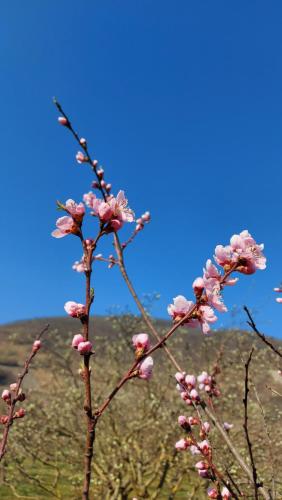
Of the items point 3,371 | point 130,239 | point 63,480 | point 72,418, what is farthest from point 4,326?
point 130,239

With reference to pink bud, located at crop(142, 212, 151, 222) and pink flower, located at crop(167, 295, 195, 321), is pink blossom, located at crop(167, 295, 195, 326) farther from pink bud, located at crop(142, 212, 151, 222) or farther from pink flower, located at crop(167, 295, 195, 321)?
pink bud, located at crop(142, 212, 151, 222)

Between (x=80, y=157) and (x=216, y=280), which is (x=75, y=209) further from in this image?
(x=80, y=157)

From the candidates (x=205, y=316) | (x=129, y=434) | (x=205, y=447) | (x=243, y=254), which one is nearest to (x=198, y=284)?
(x=205, y=316)

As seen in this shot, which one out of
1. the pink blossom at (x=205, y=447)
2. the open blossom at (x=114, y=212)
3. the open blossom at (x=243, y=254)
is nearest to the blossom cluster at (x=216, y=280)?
the open blossom at (x=243, y=254)

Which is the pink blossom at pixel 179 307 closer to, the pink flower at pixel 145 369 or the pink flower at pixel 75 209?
the pink flower at pixel 145 369

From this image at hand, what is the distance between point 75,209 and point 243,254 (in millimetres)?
639

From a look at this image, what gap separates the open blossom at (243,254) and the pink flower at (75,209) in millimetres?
545

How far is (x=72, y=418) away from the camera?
10352 mm

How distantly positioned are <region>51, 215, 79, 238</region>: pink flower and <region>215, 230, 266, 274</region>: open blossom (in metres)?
0.55

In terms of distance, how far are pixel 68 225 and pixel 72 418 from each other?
992cm

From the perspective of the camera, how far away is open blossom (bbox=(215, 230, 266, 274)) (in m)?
1.59

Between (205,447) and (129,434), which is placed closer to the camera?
(205,447)

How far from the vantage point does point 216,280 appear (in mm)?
→ 1601

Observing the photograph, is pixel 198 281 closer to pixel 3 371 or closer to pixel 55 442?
pixel 55 442
